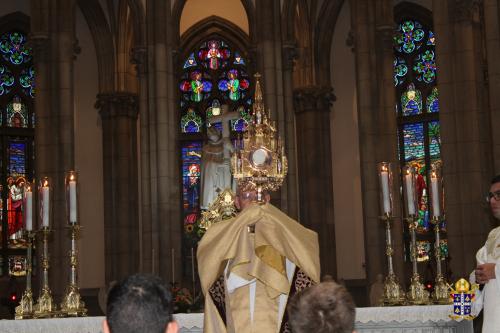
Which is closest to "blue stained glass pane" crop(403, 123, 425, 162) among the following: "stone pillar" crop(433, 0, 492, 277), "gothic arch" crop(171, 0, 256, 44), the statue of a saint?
"gothic arch" crop(171, 0, 256, 44)

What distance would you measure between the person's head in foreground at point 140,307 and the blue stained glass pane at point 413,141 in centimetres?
2492

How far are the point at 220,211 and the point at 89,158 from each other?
1358 cm

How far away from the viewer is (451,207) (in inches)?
677

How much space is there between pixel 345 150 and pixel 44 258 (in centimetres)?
1862

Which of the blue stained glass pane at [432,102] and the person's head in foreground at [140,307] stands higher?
the blue stained glass pane at [432,102]

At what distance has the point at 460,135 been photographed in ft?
57.0

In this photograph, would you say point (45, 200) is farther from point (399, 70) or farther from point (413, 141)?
point (399, 70)

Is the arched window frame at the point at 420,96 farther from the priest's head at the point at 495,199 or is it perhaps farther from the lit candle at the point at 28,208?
the priest's head at the point at 495,199

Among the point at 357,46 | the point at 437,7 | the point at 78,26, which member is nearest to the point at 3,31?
the point at 78,26

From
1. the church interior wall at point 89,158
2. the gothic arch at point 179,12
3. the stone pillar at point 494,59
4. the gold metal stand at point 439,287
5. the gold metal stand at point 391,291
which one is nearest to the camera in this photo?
the gold metal stand at point 439,287

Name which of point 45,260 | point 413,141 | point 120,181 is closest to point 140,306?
point 45,260

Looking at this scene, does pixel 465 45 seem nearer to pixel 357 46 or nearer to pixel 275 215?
pixel 357 46

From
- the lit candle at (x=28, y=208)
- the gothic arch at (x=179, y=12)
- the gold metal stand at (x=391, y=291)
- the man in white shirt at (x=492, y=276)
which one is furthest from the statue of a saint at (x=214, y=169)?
the man in white shirt at (x=492, y=276)

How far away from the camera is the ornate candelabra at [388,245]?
9.55 meters
